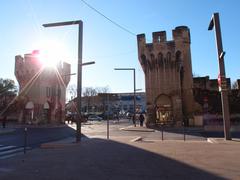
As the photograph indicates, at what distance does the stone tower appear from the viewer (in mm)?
37906

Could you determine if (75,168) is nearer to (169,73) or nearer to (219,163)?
(219,163)

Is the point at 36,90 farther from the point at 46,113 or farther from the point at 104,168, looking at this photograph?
the point at 104,168

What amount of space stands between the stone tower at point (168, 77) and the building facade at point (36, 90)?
20517 mm

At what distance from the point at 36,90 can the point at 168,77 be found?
23976mm

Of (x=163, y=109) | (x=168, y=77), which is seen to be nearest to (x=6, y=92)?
(x=163, y=109)

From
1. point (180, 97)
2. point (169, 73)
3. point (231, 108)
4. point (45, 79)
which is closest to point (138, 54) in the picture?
point (169, 73)

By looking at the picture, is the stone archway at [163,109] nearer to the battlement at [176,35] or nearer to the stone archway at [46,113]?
the battlement at [176,35]

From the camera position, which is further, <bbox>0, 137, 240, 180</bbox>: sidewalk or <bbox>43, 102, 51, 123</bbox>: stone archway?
<bbox>43, 102, 51, 123</bbox>: stone archway

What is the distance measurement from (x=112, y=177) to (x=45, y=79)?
47.2 metres

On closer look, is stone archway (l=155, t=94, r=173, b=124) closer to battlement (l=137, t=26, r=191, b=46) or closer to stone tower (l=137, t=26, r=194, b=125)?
stone tower (l=137, t=26, r=194, b=125)

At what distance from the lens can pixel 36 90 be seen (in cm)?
5122

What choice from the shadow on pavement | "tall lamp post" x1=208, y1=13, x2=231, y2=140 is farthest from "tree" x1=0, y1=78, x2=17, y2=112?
the shadow on pavement

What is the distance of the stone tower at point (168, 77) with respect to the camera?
124 feet

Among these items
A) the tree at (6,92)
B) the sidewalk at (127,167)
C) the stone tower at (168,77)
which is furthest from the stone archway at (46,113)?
the sidewalk at (127,167)
